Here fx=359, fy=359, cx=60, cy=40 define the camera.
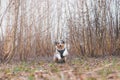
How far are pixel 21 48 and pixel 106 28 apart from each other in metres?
2.71

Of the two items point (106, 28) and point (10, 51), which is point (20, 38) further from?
point (106, 28)

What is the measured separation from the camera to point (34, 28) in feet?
38.0

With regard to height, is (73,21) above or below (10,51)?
above

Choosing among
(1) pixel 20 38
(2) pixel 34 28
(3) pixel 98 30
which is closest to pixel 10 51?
(1) pixel 20 38

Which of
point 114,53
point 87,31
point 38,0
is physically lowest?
point 114,53

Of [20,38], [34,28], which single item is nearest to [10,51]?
[20,38]

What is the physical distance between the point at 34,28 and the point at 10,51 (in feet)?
6.98

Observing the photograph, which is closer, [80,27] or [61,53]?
[61,53]

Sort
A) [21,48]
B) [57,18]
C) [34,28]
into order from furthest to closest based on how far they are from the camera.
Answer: [57,18] → [34,28] → [21,48]

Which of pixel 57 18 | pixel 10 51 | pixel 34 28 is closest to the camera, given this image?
pixel 10 51

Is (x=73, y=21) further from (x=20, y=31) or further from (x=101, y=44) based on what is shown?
(x=20, y=31)

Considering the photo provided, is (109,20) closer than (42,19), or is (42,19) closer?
(109,20)

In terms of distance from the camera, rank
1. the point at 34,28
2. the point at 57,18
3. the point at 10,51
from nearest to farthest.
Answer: the point at 10,51
the point at 34,28
the point at 57,18

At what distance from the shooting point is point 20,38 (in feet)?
32.7
